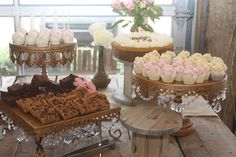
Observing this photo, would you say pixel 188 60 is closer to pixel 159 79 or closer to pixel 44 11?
pixel 159 79

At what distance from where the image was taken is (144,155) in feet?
4.82

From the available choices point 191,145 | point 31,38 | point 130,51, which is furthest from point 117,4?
point 191,145

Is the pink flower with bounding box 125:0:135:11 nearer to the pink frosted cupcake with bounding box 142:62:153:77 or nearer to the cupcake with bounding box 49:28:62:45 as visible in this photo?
the cupcake with bounding box 49:28:62:45

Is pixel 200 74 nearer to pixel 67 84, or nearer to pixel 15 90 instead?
pixel 67 84

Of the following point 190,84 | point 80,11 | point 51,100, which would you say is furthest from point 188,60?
point 80,11

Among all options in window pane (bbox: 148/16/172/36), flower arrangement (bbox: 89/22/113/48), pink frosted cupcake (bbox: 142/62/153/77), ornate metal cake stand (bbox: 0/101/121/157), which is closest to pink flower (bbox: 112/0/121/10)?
flower arrangement (bbox: 89/22/113/48)

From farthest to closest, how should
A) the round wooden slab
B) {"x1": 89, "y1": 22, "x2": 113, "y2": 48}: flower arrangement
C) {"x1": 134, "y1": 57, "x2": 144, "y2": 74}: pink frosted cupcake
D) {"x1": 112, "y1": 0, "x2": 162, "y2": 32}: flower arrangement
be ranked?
{"x1": 112, "y1": 0, "x2": 162, "y2": 32}: flower arrangement → {"x1": 89, "y1": 22, "x2": 113, "y2": 48}: flower arrangement → {"x1": 134, "y1": 57, "x2": 144, "y2": 74}: pink frosted cupcake → the round wooden slab

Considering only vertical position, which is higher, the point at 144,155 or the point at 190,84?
the point at 190,84

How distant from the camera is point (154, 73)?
1.60m

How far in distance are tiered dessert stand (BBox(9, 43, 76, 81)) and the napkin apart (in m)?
0.67

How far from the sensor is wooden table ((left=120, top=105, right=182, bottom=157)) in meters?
1.42

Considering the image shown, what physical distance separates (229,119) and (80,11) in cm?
A: 134

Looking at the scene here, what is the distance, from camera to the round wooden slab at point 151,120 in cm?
142

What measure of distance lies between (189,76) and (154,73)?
0.46ft
